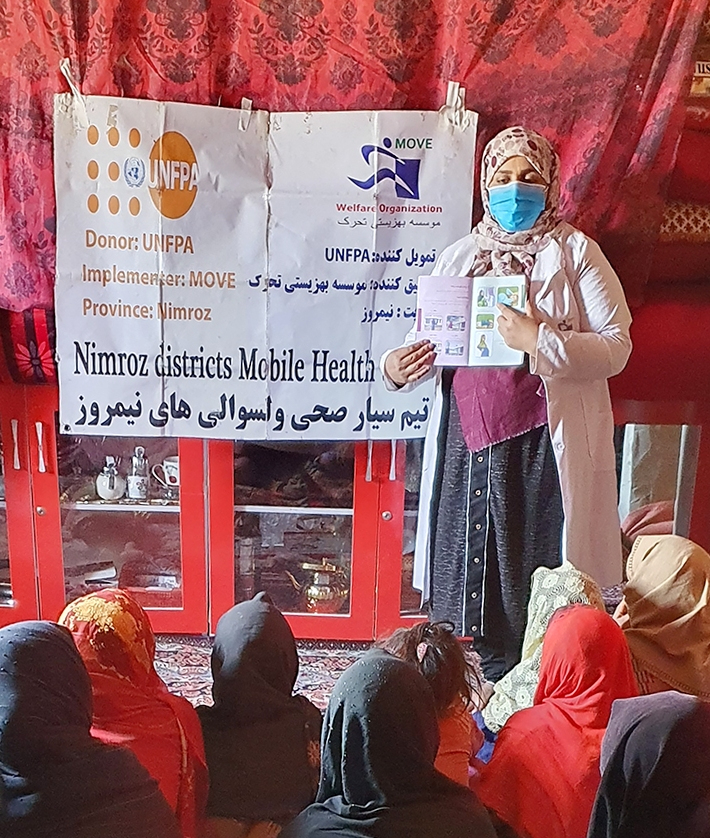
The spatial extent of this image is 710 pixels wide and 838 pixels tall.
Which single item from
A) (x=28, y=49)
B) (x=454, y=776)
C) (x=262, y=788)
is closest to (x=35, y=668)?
(x=262, y=788)

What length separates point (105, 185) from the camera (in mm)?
2000

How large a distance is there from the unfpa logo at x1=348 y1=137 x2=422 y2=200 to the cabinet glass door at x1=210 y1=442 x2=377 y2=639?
0.68 meters

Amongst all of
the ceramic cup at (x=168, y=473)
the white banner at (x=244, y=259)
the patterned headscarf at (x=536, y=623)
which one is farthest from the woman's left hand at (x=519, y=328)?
the ceramic cup at (x=168, y=473)

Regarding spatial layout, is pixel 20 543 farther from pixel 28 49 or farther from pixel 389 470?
pixel 28 49

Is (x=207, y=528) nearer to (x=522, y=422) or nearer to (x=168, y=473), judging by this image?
(x=168, y=473)

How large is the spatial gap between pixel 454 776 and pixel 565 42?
1.61 m

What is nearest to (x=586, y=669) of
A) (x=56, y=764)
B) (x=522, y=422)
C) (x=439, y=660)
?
(x=439, y=660)

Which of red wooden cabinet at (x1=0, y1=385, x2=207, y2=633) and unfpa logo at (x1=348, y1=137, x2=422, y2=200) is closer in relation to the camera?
unfpa logo at (x1=348, y1=137, x2=422, y2=200)

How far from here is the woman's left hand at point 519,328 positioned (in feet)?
5.77

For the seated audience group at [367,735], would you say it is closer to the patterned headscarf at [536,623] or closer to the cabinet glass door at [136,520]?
the patterned headscarf at [536,623]

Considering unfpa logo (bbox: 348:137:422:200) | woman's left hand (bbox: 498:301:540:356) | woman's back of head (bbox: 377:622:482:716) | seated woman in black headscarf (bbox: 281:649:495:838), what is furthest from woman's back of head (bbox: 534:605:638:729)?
unfpa logo (bbox: 348:137:422:200)

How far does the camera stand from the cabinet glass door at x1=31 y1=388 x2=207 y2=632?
7.35ft

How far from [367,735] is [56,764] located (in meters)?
0.40

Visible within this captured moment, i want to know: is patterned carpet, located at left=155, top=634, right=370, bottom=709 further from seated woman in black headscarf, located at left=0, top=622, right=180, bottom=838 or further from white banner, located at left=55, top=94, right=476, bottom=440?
seated woman in black headscarf, located at left=0, top=622, right=180, bottom=838
